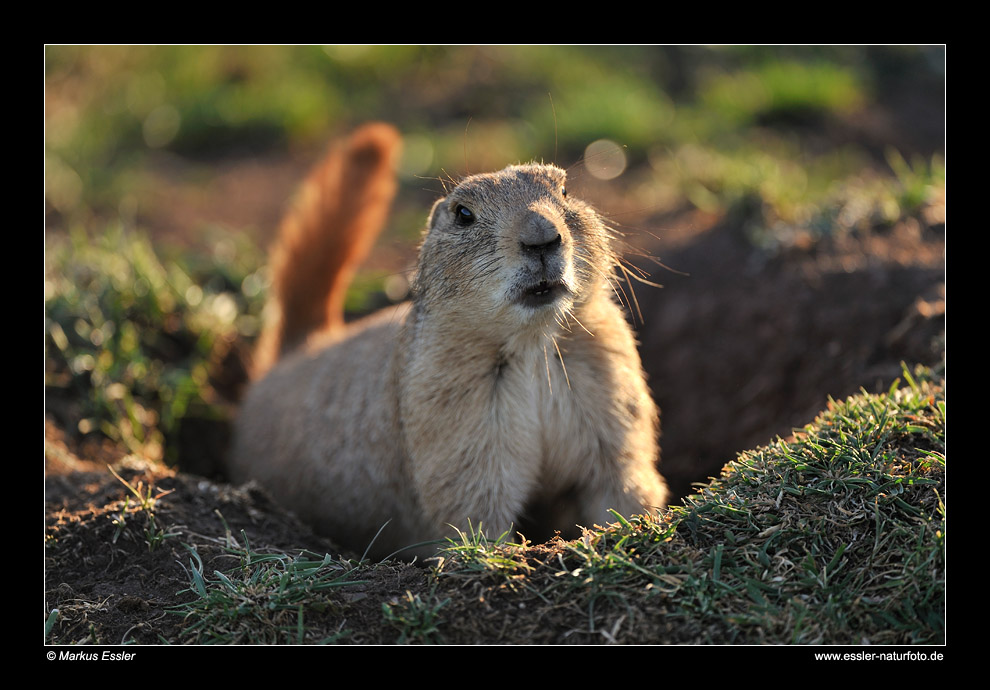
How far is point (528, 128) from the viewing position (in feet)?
31.7

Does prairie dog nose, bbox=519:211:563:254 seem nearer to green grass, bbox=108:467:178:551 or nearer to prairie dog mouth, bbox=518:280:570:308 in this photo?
prairie dog mouth, bbox=518:280:570:308

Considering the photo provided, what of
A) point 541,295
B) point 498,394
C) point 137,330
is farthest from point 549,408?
point 137,330

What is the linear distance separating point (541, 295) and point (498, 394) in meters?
0.72

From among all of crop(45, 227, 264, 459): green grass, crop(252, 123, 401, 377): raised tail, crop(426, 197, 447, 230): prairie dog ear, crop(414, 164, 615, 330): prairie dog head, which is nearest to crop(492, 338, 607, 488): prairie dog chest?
crop(414, 164, 615, 330): prairie dog head

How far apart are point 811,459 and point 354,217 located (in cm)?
360

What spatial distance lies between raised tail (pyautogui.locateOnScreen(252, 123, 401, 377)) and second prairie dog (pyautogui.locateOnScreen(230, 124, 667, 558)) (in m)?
1.26

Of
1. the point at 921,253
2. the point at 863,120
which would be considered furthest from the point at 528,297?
the point at 863,120

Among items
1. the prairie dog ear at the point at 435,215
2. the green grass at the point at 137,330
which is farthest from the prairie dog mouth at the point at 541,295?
the green grass at the point at 137,330

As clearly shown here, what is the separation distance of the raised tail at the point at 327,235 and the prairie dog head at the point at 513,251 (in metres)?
1.65

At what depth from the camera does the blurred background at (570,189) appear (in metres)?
5.47

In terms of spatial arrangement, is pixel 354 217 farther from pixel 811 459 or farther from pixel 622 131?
pixel 622 131

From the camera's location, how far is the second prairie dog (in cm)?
367

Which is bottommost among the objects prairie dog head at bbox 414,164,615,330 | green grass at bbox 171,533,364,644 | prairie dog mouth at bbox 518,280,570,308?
green grass at bbox 171,533,364,644

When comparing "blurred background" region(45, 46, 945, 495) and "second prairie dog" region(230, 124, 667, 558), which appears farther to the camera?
"blurred background" region(45, 46, 945, 495)
